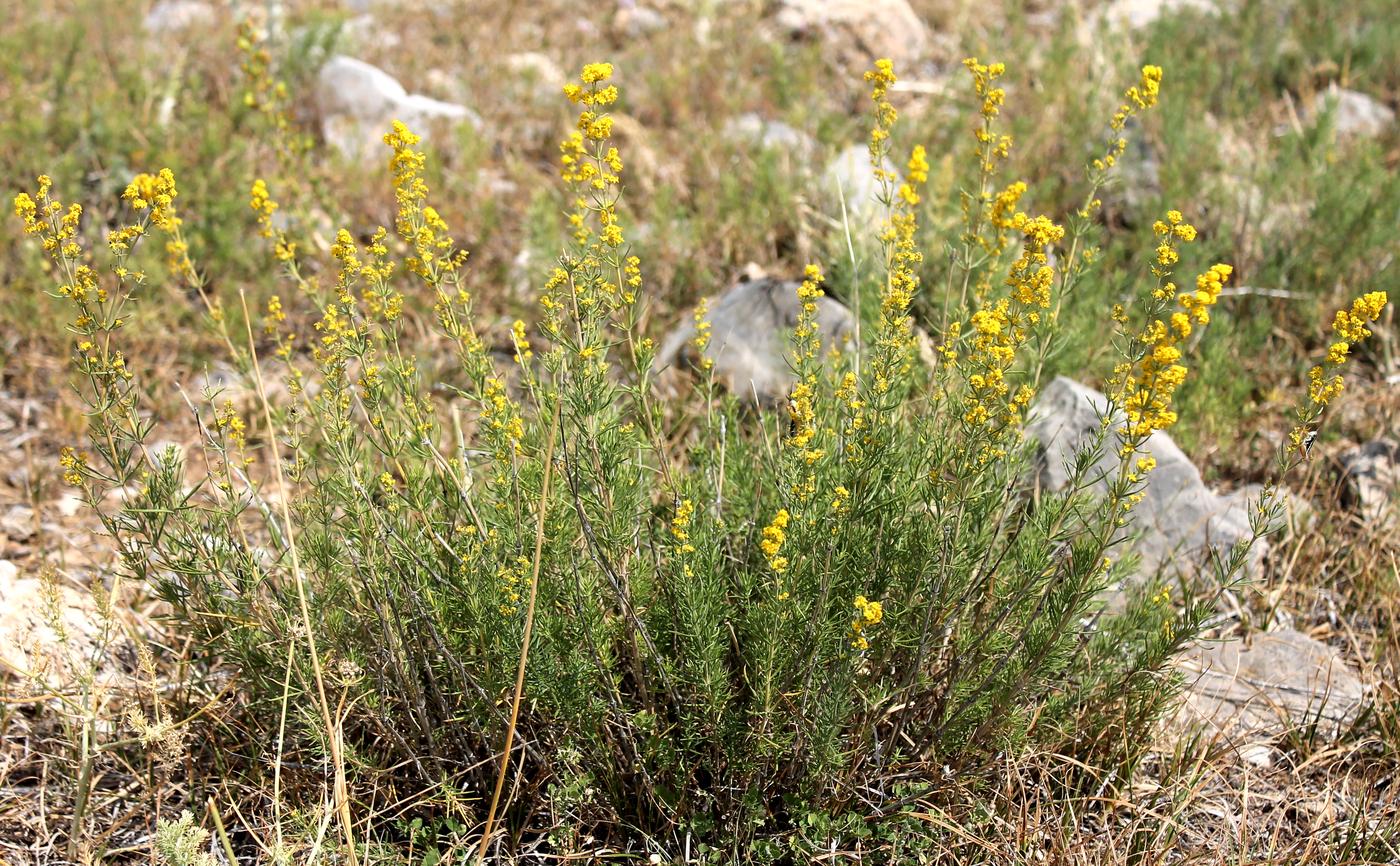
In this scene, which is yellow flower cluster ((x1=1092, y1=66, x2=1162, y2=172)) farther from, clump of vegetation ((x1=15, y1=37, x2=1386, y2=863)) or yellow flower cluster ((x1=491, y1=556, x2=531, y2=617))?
yellow flower cluster ((x1=491, y1=556, x2=531, y2=617))

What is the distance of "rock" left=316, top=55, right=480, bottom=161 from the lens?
6418mm

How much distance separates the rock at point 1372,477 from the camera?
155 inches

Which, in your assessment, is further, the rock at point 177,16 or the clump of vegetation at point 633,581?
the rock at point 177,16

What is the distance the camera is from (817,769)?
2578 mm

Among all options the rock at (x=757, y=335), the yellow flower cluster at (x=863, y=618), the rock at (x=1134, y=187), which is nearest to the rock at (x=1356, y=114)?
the rock at (x=1134, y=187)

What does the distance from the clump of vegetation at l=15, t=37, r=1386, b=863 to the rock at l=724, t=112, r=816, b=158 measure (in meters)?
2.98

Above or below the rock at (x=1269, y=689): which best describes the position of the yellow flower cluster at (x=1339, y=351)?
above

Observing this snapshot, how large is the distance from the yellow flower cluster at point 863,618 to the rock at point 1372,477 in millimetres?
2369

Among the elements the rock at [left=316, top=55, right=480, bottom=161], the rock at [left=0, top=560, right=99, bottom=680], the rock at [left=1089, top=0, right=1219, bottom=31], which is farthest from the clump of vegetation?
the rock at [left=1089, top=0, right=1219, bottom=31]

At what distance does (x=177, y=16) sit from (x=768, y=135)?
4.54 meters

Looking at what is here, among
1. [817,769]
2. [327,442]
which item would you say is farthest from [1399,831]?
[327,442]

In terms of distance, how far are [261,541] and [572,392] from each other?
1.92 m

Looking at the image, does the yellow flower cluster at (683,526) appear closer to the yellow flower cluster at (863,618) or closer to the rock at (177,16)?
the yellow flower cluster at (863,618)

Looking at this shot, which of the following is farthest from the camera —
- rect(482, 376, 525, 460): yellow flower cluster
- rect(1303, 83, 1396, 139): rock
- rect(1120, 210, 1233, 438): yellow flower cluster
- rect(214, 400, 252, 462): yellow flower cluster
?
rect(1303, 83, 1396, 139): rock
